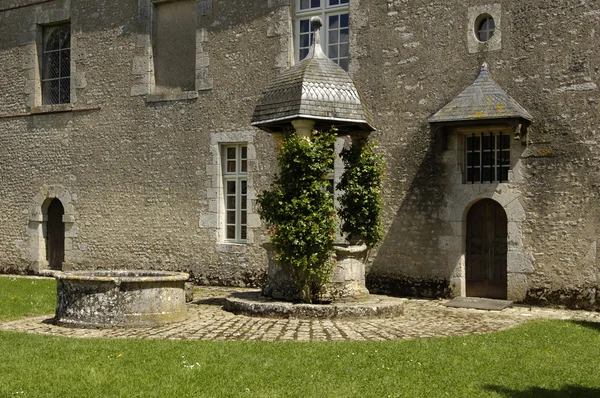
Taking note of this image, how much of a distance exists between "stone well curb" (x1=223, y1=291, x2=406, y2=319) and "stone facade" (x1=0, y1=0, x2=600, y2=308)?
214 cm

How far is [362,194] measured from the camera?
340 inches

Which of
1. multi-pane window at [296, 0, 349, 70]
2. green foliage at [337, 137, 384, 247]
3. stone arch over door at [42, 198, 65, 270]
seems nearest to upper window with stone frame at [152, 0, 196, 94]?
multi-pane window at [296, 0, 349, 70]

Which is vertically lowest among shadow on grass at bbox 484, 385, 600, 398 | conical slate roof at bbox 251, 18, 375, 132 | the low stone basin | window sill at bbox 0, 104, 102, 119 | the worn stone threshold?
the worn stone threshold

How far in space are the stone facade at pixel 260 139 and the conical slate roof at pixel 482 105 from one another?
0.21m

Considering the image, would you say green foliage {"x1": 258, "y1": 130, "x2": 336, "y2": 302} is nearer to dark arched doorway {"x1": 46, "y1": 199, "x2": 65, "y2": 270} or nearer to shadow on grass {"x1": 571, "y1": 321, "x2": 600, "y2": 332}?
shadow on grass {"x1": 571, "y1": 321, "x2": 600, "y2": 332}

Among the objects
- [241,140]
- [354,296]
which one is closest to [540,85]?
[354,296]

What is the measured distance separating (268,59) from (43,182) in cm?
510

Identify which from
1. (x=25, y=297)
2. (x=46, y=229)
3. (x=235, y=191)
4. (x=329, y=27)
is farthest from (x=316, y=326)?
(x=46, y=229)

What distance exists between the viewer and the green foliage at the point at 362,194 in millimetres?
8641

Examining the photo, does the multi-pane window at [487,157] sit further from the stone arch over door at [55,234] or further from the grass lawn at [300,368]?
the stone arch over door at [55,234]

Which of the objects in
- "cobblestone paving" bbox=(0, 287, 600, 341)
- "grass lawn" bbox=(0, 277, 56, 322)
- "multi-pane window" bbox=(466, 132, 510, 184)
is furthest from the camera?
"multi-pane window" bbox=(466, 132, 510, 184)

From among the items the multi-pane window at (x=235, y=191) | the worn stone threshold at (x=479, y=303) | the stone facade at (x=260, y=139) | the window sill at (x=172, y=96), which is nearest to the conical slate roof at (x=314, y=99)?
the stone facade at (x=260, y=139)

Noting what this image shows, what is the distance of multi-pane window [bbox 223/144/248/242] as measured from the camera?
37.5ft

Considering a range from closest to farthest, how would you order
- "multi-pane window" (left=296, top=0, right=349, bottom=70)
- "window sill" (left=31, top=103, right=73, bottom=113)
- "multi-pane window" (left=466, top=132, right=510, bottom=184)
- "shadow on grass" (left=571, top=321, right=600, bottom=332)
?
"shadow on grass" (left=571, top=321, right=600, bottom=332), "multi-pane window" (left=466, top=132, right=510, bottom=184), "multi-pane window" (left=296, top=0, right=349, bottom=70), "window sill" (left=31, top=103, right=73, bottom=113)
